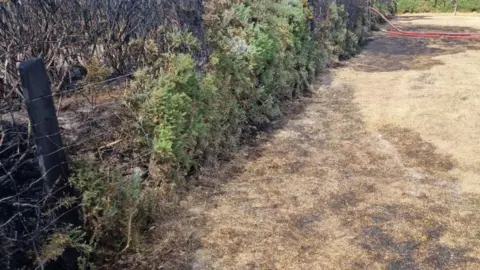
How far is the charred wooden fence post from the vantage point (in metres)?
2.20

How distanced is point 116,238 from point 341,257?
147cm

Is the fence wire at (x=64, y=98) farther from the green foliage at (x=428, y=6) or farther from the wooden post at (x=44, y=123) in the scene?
the green foliage at (x=428, y=6)

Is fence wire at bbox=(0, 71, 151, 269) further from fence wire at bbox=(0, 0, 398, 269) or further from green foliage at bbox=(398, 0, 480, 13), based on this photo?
green foliage at bbox=(398, 0, 480, 13)

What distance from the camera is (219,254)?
9.63ft

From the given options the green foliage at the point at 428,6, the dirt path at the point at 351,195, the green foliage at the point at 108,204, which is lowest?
the dirt path at the point at 351,195

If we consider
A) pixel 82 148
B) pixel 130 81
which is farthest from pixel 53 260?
pixel 130 81

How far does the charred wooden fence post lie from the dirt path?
673 millimetres

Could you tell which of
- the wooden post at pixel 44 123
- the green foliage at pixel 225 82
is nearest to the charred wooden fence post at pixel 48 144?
the wooden post at pixel 44 123

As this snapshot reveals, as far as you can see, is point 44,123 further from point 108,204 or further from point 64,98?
point 64,98

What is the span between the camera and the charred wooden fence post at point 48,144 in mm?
2197

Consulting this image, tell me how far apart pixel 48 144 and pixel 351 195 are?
2.45 metres

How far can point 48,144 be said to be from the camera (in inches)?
91.7

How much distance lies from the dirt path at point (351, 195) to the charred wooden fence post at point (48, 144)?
0.67 metres

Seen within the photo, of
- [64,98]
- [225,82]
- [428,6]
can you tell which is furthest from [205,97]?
[428,6]
